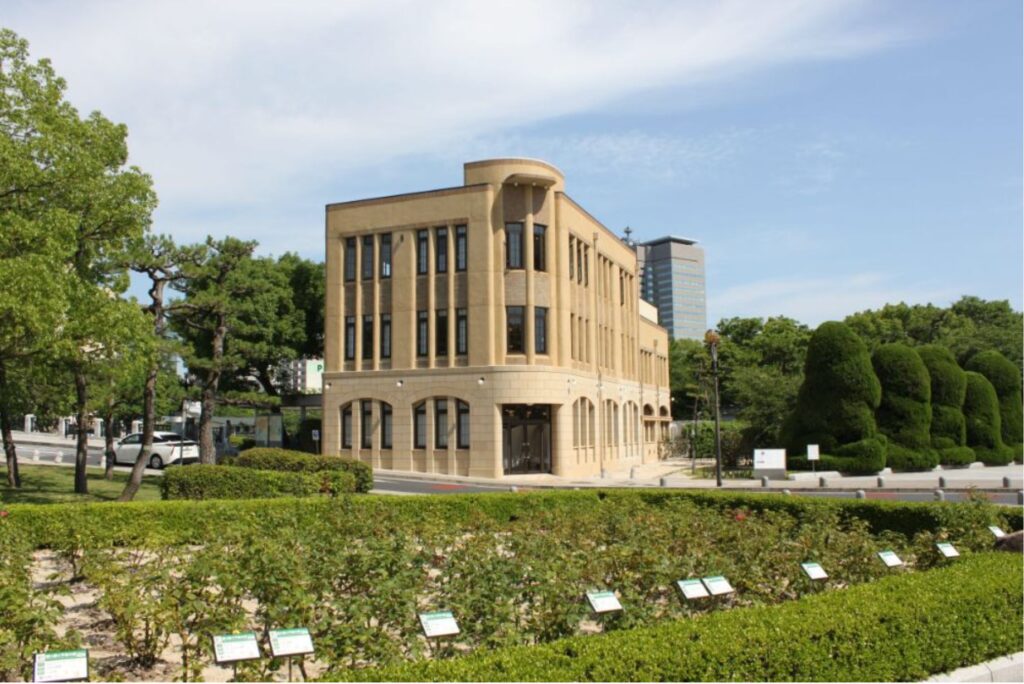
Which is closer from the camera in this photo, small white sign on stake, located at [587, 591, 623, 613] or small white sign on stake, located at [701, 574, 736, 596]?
small white sign on stake, located at [587, 591, 623, 613]

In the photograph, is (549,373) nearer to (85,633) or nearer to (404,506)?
(404,506)

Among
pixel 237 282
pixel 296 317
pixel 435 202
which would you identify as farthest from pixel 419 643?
pixel 296 317

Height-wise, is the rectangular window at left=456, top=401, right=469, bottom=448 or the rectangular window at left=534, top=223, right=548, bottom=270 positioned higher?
the rectangular window at left=534, top=223, right=548, bottom=270

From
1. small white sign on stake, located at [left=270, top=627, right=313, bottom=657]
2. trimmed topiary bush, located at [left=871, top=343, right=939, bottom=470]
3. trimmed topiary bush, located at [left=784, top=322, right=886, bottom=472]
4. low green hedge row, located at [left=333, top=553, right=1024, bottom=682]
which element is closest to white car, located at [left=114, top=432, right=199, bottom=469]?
trimmed topiary bush, located at [left=784, top=322, right=886, bottom=472]

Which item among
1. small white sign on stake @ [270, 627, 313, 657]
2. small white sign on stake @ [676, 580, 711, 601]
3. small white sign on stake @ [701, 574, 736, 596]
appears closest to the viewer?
small white sign on stake @ [270, 627, 313, 657]

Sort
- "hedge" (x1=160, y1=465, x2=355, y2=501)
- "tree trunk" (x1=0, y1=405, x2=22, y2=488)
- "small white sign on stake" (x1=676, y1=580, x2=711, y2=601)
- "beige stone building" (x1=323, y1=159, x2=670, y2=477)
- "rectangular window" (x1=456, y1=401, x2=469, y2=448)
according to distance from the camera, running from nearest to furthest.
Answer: "small white sign on stake" (x1=676, y1=580, x2=711, y2=601) < "hedge" (x1=160, y1=465, x2=355, y2=501) < "tree trunk" (x1=0, y1=405, x2=22, y2=488) < "beige stone building" (x1=323, y1=159, x2=670, y2=477) < "rectangular window" (x1=456, y1=401, x2=469, y2=448)

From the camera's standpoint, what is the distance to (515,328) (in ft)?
129

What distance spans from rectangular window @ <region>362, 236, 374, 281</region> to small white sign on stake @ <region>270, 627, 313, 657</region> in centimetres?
3603

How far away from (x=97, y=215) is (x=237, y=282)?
14058 mm

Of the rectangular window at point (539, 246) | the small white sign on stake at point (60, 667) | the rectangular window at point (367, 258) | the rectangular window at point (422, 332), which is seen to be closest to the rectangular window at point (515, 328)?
the rectangular window at point (539, 246)

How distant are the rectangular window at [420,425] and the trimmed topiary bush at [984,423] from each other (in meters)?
28.8

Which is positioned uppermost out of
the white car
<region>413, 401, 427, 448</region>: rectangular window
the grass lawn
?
<region>413, 401, 427, 448</region>: rectangular window

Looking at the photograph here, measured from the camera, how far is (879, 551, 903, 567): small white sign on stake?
1119 cm

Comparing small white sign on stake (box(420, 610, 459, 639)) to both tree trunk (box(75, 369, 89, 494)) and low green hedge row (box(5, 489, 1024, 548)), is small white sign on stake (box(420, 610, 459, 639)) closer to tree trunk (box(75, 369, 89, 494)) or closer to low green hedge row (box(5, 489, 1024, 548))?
low green hedge row (box(5, 489, 1024, 548))
